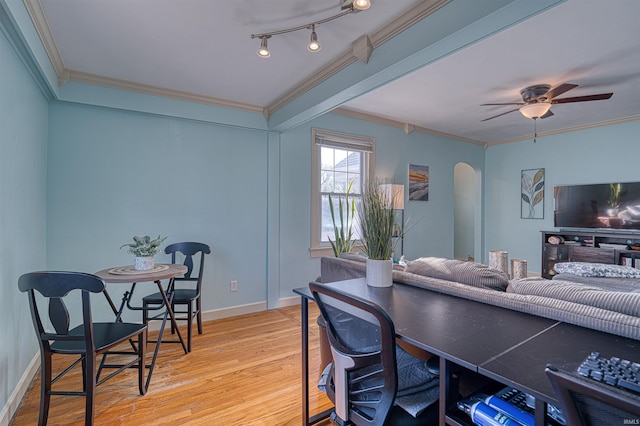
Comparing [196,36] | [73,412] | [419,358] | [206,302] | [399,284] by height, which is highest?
[196,36]

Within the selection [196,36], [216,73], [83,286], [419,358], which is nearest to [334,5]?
[196,36]

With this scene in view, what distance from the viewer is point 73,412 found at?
6.23ft

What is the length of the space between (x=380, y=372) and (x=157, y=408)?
158 centimetres

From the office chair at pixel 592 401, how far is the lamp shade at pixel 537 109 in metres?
3.48

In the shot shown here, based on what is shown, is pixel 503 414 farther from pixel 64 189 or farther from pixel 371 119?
pixel 371 119

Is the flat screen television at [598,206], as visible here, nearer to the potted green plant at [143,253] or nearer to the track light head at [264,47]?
the track light head at [264,47]

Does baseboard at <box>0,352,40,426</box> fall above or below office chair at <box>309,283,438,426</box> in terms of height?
below

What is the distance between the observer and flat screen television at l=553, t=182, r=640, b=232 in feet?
14.1

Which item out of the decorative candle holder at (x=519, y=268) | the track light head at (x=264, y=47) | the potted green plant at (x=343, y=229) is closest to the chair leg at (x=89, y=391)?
the track light head at (x=264, y=47)

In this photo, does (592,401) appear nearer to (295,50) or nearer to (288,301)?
(295,50)

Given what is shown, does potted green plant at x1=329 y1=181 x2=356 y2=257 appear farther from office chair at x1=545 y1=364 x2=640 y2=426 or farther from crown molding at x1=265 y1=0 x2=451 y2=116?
office chair at x1=545 y1=364 x2=640 y2=426

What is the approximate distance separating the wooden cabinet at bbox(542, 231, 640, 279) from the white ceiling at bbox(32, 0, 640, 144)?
1.79 metres

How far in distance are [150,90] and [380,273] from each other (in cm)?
282

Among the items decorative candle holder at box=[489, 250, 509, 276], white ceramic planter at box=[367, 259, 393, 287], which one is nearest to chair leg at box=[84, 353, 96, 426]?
white ceramic planter at box=[367, 259, 393, 287]
